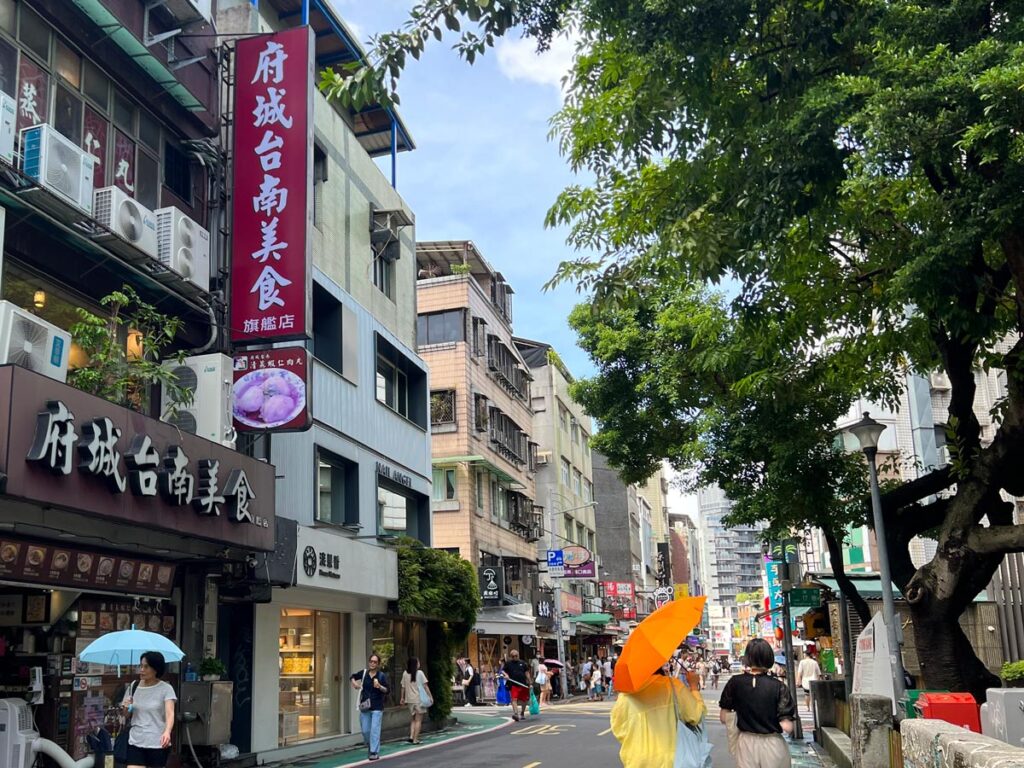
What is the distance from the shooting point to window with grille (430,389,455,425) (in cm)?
3850

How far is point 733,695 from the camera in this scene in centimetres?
791

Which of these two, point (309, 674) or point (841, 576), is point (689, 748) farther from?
point (309, 674)

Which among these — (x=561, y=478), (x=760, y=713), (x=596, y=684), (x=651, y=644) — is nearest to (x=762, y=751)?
(x=760, y=713)

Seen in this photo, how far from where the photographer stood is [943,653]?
12.2m

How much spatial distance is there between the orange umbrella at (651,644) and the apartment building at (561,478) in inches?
1589

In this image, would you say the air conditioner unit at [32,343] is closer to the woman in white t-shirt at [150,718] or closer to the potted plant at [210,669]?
the woman in white t-shirt at [150,718]

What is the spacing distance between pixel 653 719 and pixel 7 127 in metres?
9.74

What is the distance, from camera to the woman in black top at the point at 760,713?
7.70 m

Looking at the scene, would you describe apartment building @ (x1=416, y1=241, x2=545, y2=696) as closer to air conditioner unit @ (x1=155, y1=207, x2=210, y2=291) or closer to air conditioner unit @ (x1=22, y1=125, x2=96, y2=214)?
air conditioner unit @ (x1=155, y1=207, x2=210, y2=291)

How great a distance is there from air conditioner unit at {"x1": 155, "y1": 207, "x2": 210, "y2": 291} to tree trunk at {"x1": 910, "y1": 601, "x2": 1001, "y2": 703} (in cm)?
1087

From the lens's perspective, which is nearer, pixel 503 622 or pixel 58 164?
pixel 58 164

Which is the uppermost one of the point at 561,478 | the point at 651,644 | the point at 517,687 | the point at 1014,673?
the point at 561,478

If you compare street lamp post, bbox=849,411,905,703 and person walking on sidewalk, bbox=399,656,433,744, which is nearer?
street lamp post, bbox=849,411,905,703

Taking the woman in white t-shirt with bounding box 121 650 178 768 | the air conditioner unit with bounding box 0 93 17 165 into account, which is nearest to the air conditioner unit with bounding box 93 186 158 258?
the air conditioner unit with bounding box 0 93 17 165
